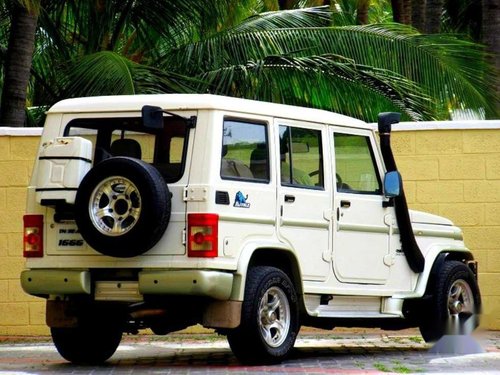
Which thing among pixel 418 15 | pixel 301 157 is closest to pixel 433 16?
pixel 418 15

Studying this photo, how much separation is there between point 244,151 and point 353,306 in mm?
1887

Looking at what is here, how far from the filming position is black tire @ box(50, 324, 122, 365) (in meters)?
11.3

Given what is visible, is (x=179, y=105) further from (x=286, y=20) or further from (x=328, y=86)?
(x=286, y=20)

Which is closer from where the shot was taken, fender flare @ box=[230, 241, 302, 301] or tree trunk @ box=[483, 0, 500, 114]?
fender flare @ box=[230, 241, 302, 301]

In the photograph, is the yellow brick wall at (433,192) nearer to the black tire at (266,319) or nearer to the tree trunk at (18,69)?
the tree trunk at (18,69)

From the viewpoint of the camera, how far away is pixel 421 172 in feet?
47.8

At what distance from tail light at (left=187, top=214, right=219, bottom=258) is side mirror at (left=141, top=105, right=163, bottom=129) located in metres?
0.76

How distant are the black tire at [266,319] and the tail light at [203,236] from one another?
0.53 m

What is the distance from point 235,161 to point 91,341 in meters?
2.01

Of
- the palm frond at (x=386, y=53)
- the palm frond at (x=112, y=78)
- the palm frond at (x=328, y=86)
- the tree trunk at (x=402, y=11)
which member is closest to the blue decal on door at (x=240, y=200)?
the palm frond at (x=112, y=78)

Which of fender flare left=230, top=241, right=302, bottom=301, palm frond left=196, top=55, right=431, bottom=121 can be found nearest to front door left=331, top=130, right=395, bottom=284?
fender flare left=230, top=241, right=302, bottom=301

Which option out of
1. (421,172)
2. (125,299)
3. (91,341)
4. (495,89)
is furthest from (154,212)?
(495,89)

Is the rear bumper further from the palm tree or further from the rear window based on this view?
the palm tree

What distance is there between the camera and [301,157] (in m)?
11.4
